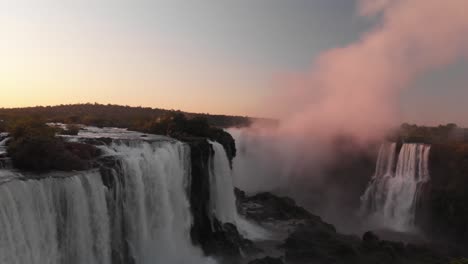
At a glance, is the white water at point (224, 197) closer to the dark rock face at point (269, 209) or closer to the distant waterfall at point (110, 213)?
the dark rock face at point (269, 209)

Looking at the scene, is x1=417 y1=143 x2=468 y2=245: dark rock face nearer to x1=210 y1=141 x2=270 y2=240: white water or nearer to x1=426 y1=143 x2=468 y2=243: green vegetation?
x1=426 y1=143 x2=468 y2=243: green vegetation

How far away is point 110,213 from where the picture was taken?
1836cm

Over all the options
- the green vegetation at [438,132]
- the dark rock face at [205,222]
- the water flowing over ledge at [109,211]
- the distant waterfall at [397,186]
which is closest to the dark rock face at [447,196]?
the distant waterfall at [397,186]

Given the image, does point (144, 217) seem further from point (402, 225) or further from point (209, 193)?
point (402, 225)

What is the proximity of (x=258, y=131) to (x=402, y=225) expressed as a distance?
76.0 ft

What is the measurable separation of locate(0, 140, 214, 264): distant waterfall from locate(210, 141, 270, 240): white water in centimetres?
343

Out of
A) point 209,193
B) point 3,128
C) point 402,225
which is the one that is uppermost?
point 3,128

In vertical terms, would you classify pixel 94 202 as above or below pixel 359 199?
above

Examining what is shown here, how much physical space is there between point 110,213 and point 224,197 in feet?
45.5

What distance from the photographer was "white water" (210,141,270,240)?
30172mm

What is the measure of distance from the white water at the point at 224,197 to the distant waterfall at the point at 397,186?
13.0 metres

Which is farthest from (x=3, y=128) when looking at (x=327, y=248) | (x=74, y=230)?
(x=327, y=248)

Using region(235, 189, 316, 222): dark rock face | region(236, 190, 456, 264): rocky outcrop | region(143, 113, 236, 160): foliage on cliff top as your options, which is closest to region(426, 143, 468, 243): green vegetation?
region(236, 190, 456, 264): rocky outcrop

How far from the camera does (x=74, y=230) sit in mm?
15594
